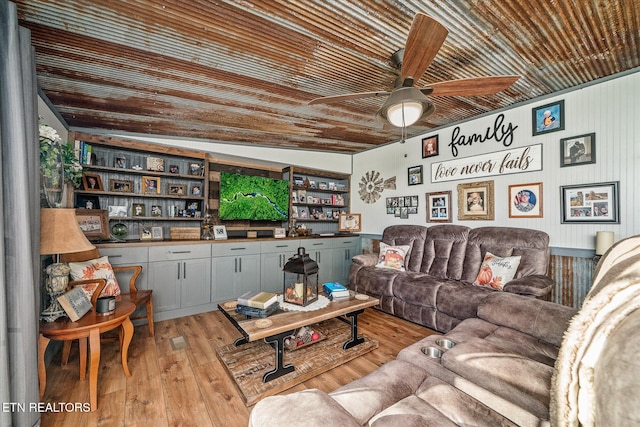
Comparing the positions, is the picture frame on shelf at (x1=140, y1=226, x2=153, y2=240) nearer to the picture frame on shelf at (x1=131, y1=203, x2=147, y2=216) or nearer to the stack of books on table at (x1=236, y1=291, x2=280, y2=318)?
the picture frame on shelf at (x1=131, y1=203, x2=147, y2=216)

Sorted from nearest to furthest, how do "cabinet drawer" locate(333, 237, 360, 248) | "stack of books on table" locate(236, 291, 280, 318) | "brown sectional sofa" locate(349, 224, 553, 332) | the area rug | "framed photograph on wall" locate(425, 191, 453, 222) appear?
the area rug
"stack of books on table" locate(236, 291, 280, 318)
"brown sectional sofa" locate(349, 224, 553, 332)
"framed photograph on wall" locate(425, 191, 453, 222)
"cabinet drawer" locate(333, 237, 360, 248)

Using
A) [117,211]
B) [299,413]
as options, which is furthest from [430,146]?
[117,211]

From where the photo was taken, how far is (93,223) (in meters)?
2.93

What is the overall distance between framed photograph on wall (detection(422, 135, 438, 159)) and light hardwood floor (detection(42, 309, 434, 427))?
2468mm

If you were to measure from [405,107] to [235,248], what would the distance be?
274 centimetres

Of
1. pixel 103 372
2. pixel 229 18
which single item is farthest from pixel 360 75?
pixel 103 372

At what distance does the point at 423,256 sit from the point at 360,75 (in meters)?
2.41

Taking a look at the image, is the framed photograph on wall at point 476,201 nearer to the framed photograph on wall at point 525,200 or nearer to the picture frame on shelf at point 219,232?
the framed photograph on wall at point 525,200

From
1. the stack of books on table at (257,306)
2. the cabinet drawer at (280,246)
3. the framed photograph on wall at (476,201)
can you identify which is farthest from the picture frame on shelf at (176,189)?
the framed photograph on wall at (476,201)

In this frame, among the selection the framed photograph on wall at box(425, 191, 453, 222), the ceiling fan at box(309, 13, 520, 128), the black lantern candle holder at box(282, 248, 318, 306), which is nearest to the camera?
the ceiling fan at box(309, 13, 520, 128)

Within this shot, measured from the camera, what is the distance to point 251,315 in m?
1.99

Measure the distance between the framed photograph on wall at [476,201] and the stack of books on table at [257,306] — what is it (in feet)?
9.21

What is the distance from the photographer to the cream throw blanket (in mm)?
356

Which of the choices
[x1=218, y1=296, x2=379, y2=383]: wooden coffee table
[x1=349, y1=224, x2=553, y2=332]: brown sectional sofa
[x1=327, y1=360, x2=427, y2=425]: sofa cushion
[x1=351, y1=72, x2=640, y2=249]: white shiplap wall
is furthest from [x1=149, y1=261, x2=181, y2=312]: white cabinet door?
[x1=351, y1=72, x2=640, y2=249]: white shiplap wall
